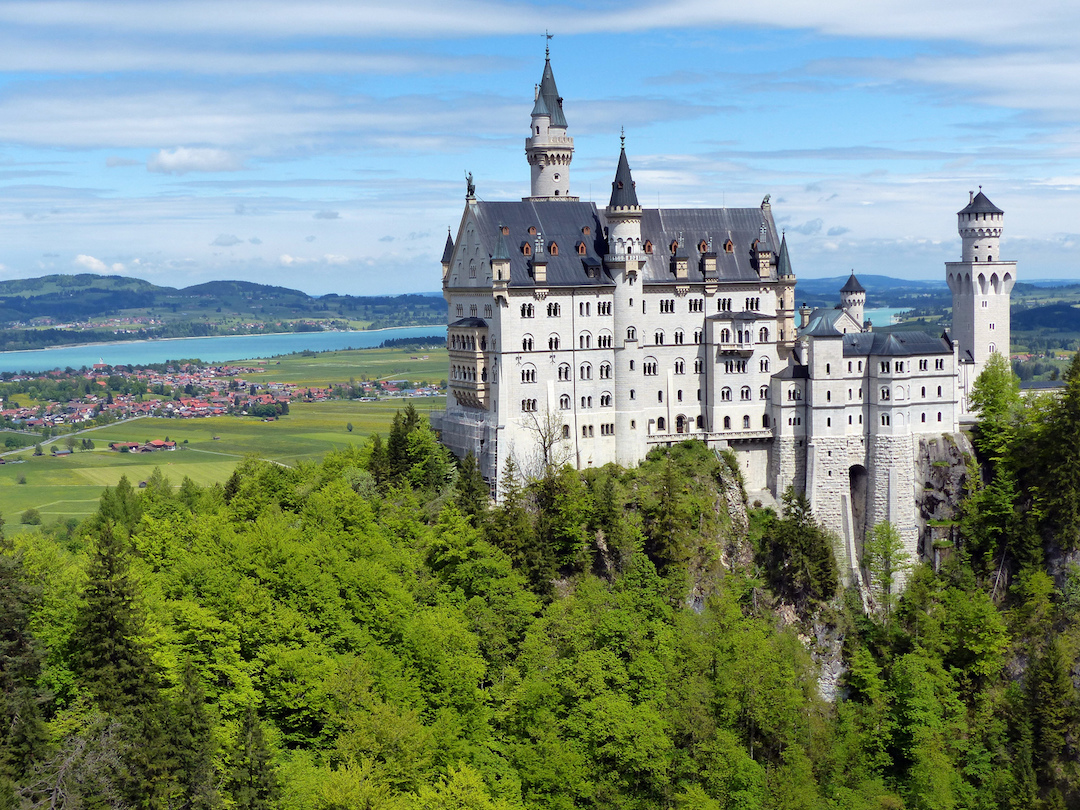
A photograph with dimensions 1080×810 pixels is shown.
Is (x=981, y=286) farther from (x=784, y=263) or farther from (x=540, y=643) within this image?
(x=540, y=643)

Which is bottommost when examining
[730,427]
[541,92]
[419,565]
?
[419,565]

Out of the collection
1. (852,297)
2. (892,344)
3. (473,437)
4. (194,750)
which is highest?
(852,297)

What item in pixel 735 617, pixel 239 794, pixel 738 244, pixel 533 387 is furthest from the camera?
pixel 738 244

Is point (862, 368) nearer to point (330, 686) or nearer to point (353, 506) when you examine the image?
point (353, 506)

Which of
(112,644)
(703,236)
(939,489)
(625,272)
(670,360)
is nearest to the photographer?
(112,644)

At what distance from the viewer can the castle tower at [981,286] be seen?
109875mm

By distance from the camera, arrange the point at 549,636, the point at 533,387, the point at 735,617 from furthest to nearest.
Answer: the point at 533,387, the point at 735,617, the point at 549,636

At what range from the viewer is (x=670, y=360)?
331 ft

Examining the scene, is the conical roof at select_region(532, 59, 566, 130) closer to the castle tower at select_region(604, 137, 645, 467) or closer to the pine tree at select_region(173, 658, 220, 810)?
the castle tower at select_region(604, 137, 645, 467)

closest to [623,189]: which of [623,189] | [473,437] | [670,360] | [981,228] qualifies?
[623,189]

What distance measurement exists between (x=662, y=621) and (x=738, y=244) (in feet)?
115

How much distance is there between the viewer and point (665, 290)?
329 ft

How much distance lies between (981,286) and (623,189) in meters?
34.7

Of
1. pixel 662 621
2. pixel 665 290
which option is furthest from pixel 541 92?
pixel 662 621
